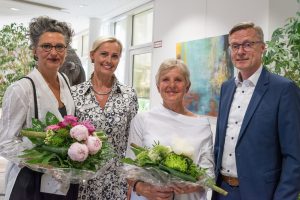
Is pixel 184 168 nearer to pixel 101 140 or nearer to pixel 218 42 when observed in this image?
pixel 101 140

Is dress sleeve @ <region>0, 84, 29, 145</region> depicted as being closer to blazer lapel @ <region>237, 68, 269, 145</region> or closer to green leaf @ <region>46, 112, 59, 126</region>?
green leaf @ <region>46, 112, 59, 126</region>

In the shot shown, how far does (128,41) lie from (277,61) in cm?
579

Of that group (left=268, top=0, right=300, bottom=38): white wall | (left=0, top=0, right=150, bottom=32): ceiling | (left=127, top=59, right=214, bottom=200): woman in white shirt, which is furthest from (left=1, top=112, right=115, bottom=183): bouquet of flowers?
(left=0, top=0, right=150, bottom=32): ceiling

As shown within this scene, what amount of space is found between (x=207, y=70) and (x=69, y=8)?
15.5ft

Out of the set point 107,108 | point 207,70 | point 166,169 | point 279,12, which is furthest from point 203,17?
point 166,169

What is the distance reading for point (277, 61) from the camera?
2834 millimetres

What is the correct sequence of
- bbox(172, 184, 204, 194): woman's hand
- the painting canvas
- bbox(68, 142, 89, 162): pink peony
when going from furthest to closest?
the painting canvas, bbox(172, 184, 204, 194): woman's hand, bbox(68, 142, 89, 162): pink peony

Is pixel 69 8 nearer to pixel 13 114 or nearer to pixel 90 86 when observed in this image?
pixel 90 86

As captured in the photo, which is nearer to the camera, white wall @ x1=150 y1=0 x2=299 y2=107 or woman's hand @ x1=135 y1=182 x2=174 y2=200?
woman's hand @ x1=135 y1=182 x2=174 y2=200

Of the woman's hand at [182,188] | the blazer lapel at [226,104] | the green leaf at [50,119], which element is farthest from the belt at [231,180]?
the green leaf at [50,119]

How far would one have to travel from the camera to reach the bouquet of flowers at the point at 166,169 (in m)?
1.51

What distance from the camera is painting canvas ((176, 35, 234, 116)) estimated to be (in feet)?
15.5

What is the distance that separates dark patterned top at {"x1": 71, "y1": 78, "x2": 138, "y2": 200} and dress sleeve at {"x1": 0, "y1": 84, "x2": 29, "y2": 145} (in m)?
0.48

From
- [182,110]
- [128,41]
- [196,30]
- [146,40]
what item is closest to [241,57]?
[182,110]
